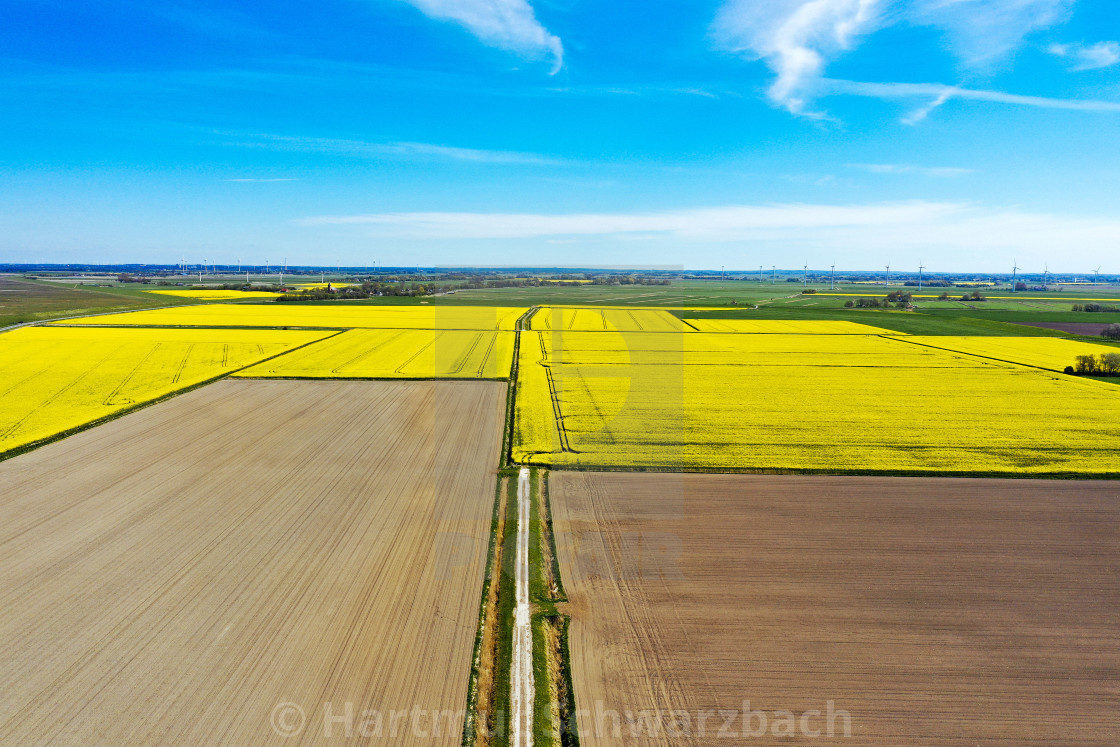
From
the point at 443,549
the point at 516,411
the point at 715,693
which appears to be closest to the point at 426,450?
the point at 516,411

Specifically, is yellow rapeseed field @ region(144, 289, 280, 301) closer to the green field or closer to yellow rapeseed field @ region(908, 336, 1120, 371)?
the green field

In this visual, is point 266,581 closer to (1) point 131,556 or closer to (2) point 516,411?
(1) point 131,556

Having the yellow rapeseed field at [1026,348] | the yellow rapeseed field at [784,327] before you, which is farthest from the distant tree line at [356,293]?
the yellow rapeseed field at [1026,348]

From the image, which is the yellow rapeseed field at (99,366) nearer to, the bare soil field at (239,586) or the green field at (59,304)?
the bare soil field at (239,586)

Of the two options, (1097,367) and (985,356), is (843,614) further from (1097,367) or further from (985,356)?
(985,356)

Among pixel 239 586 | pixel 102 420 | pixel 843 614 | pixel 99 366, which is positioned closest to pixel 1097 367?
pixel 843 614
